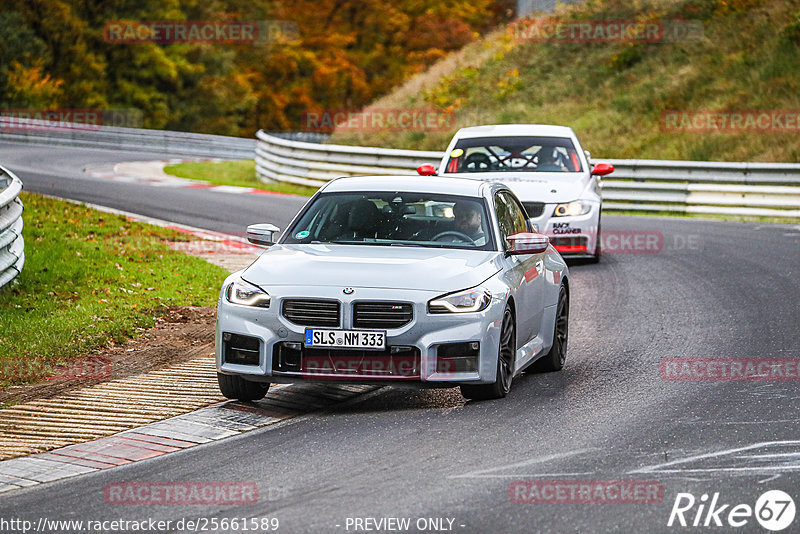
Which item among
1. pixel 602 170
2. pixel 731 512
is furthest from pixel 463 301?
pixel 602 170

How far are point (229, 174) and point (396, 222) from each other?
2632cm

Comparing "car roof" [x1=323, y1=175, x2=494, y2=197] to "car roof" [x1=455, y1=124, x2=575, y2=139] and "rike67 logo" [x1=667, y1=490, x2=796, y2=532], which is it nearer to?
"rike67 logo" [x1=667, y1=490, x2=796, y2=532]

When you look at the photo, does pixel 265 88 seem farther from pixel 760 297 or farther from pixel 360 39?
pixel 760 297

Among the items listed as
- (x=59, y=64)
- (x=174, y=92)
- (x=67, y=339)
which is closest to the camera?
(x=67, y=339)

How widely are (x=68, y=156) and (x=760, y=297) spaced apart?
2879 centimetres

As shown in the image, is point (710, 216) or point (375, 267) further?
point (710, 216)

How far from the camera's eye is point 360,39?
74625mm

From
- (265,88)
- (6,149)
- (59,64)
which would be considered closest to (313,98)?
(265,88)

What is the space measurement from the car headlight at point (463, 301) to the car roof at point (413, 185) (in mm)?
1459

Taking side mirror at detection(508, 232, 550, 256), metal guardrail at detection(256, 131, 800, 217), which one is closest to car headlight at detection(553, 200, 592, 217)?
side mirror at detection(508, 232, 550, 256)

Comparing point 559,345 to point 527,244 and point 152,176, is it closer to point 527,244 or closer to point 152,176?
point 527,244

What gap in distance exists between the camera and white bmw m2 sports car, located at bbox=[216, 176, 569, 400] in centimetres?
827

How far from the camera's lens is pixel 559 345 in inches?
404

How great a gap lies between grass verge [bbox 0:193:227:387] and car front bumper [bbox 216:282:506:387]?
2375 mm
